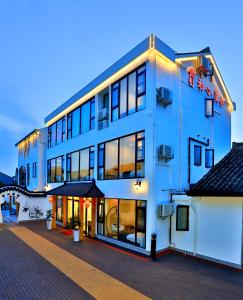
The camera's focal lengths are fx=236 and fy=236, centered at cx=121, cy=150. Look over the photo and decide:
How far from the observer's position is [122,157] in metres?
12.6

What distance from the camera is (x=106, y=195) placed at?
44.0 ft

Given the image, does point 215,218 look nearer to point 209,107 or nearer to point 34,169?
point 209,107

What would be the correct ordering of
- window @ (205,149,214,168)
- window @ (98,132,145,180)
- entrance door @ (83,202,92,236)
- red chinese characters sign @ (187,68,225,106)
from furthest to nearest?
entrance door @ (83,202,92,236)
window @ (205,149,214,168)
red chinese characters sign @ (187,68,225,106)
window @ (98,132,145,180)

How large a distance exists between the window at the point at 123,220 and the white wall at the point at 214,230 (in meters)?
1.65

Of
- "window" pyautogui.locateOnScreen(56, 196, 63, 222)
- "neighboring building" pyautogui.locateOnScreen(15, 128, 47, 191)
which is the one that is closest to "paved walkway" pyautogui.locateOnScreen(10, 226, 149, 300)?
"window" pyautogui.locateOnScreen(56, 196, 63, 222)

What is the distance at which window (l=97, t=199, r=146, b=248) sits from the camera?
11086mm

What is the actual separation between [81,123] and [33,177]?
1383cm

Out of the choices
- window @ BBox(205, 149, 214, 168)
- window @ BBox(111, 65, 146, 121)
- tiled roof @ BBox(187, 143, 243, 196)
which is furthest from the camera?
window @ BBox(205, 149, 214, 168)

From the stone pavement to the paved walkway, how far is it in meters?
0.21

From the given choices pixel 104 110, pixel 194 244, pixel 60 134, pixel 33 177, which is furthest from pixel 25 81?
pixel 194 244

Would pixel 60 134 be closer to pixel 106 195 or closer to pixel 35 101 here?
pixel 106 195

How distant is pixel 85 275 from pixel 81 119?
11.0m

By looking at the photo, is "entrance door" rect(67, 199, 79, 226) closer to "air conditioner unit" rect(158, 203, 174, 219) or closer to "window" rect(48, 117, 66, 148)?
"window" rect(48, 117, 66, 148)

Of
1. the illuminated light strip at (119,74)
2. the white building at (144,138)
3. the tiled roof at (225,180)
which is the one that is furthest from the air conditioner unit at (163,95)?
the tiled roof at (225,180)
